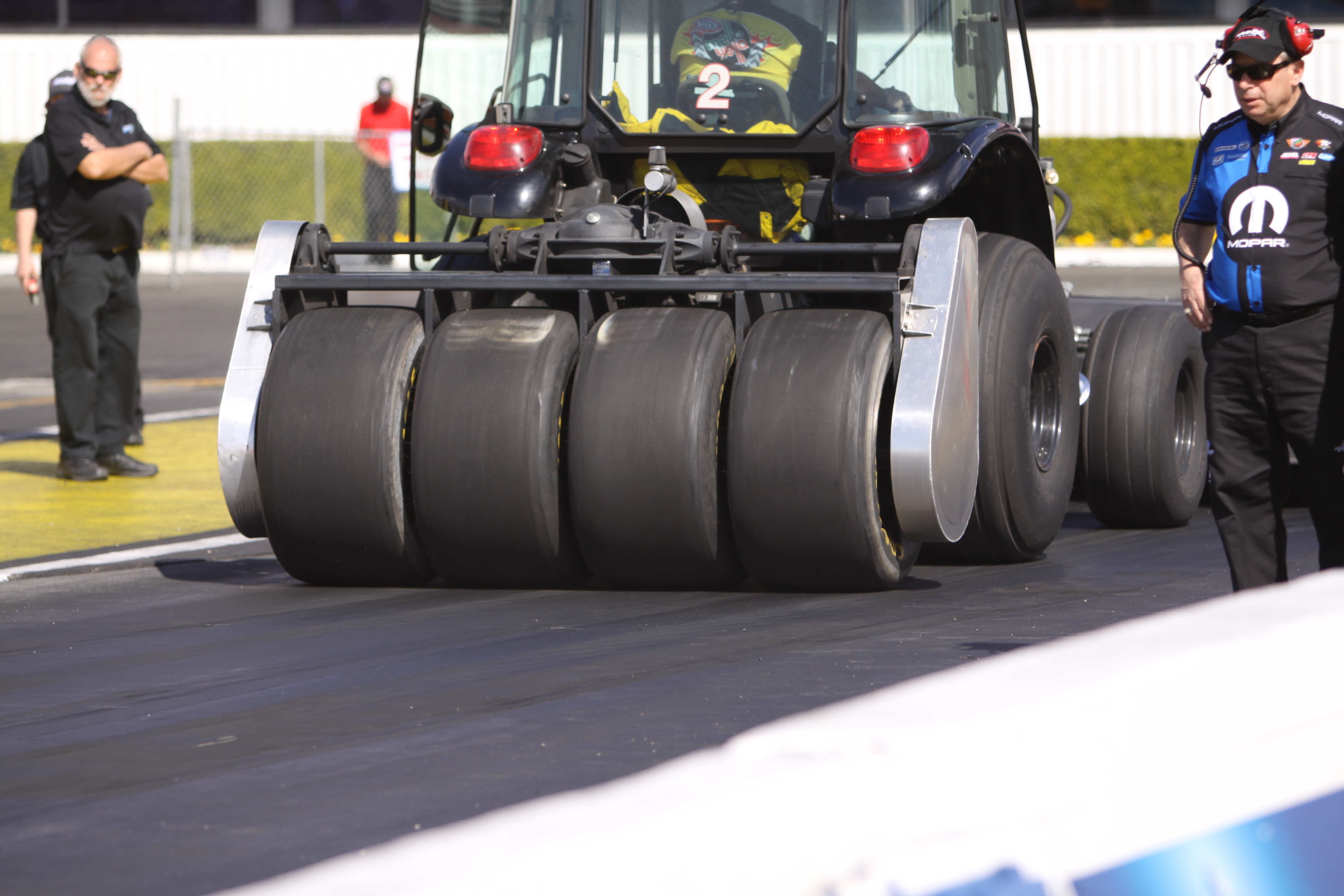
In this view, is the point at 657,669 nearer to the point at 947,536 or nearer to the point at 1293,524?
the point at 947,536

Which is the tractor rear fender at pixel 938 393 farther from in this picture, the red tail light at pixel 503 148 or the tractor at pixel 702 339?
the red tail light at pixel 503 148

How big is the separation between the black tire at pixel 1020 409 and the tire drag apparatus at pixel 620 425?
1.18ft

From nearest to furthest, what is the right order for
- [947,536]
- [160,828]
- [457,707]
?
[160,828] → [457,707] → [947,536]

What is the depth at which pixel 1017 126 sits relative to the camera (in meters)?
8.26

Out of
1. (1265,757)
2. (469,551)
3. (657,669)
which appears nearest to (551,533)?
(469,551)

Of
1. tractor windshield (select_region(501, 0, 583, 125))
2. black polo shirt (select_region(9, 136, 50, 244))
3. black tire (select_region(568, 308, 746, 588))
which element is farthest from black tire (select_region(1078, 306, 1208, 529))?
black polo shirt (select_region(9, 136, 50, 244))

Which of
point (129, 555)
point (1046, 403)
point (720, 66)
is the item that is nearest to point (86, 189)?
point (129, 555)

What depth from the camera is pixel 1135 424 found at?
27.5ft

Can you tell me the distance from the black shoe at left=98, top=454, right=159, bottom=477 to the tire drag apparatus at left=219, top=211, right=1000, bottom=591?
3.63 m

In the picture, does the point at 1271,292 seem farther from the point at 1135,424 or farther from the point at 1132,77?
the point at 1132,77

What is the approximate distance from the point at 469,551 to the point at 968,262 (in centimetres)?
194

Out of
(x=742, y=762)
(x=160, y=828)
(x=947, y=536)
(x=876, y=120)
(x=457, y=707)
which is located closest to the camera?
(x=742, y=762)

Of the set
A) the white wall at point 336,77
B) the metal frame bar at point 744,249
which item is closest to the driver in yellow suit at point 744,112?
the metal frame bar at point 744,249

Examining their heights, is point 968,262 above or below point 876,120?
below
